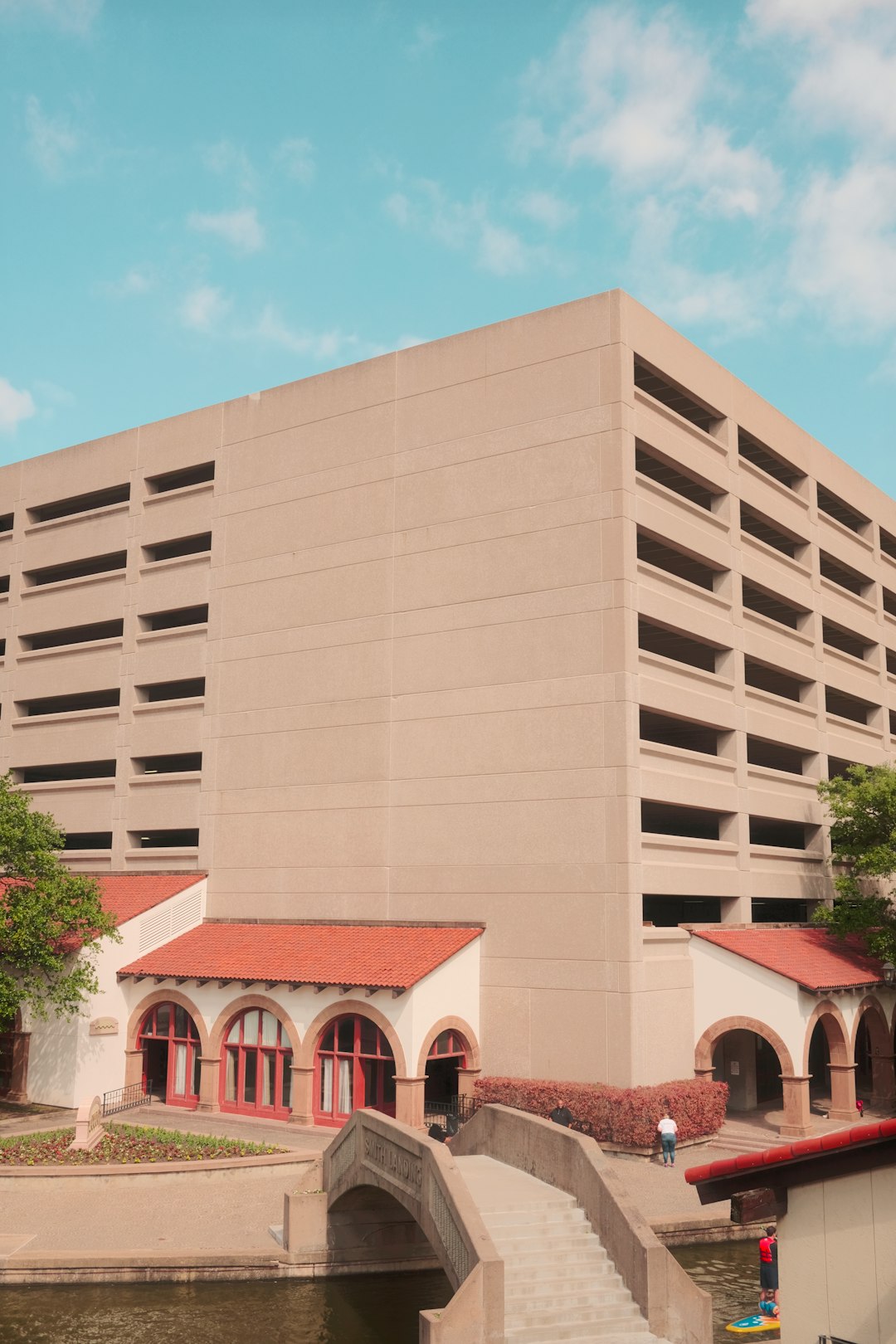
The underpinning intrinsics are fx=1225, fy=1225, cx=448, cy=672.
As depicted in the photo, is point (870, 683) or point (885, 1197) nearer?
point (885, 1197)

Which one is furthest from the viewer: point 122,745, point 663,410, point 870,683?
point 870,683

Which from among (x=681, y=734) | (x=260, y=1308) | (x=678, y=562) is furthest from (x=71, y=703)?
(x=260, y=1308)

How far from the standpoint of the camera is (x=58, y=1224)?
1082 inches

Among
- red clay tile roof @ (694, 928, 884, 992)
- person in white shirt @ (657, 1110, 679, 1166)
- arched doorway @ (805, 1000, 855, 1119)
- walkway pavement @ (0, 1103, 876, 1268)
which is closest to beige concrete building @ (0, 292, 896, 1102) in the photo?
red clay tile roof @ (694, 928, 884, 992)

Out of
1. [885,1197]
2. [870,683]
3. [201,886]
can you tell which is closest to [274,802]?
[201,886]

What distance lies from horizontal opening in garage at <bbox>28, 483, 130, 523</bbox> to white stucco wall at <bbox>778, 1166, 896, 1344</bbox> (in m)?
43.7

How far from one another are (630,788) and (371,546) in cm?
1315

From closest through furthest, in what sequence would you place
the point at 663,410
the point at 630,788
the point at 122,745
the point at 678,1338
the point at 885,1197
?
the point at 885,1197
the point at 678,1338
the point at 630,788
the point at 663,410
the point at 122,745

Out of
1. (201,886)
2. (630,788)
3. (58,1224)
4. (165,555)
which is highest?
(165,555)

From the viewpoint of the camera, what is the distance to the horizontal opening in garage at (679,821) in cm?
4528

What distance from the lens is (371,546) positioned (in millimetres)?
42781

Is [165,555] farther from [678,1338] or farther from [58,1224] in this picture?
[678,1338]

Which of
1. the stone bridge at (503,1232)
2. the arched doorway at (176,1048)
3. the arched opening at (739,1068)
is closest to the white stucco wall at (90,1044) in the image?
the arched doorway at (176,1048)

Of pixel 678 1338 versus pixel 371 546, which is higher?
pixel 371 546
